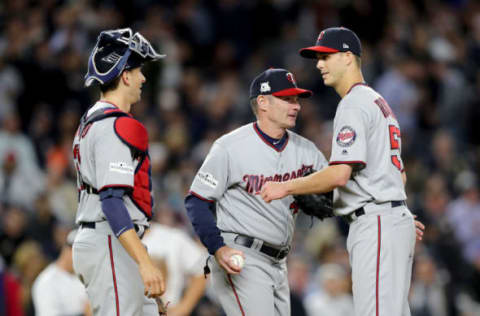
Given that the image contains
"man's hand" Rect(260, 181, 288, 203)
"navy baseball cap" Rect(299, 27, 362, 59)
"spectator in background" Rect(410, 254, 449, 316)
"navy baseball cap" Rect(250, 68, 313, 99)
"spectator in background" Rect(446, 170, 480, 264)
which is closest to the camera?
"man's hand" Rect(260, 181, 288, 203)

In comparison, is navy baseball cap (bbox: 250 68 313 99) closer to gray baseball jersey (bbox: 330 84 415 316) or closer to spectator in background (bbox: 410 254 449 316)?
gray baseball jersey (bbox: 330 84 415 316)

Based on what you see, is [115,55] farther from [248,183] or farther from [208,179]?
[248,183]

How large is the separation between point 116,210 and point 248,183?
4.03 ft

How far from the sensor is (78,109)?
12445 mm

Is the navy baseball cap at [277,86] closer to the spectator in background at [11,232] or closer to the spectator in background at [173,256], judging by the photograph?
the spectator in background at [173,256]

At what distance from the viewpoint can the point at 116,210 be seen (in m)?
4.47

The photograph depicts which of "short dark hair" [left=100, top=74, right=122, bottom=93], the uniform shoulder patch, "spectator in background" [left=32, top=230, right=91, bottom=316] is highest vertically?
"short dark hair" [left=100, top=74, right=122, bottom=93]

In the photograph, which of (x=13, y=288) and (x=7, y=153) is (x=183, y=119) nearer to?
(x=7, y=153)

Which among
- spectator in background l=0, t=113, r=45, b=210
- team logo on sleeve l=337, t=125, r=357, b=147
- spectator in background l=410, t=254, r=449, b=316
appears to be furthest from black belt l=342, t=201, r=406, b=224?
spectator in background l=0, t=113, r=45, b=210

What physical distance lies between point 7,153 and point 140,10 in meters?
4.22

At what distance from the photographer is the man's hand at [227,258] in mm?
5164

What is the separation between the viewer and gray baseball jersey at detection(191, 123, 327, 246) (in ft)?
17.8

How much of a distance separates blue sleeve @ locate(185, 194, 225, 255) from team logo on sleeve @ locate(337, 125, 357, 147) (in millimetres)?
964

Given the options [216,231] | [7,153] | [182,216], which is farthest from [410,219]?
[7,153]
